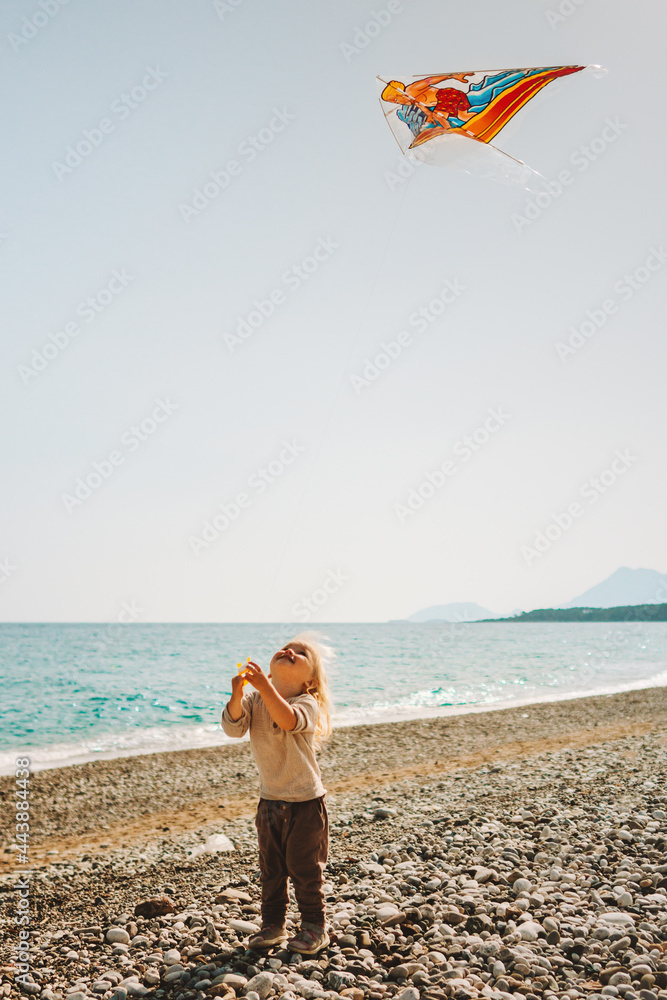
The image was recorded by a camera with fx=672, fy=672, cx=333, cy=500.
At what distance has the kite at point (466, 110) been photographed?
536cm

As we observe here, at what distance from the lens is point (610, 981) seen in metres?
3.46

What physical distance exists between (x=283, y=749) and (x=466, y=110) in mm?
5088

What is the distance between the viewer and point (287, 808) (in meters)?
3.85

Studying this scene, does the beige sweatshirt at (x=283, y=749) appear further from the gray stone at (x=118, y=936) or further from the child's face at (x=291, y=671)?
the gray stone at (x=118, y=936)

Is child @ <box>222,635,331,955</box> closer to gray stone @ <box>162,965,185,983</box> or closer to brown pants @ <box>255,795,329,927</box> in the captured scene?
brown pants @ <box>255,795,329,927</box>

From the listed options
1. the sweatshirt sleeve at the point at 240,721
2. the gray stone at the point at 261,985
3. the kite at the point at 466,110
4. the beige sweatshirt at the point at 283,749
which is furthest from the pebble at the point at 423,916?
the kite at the point at 466,110

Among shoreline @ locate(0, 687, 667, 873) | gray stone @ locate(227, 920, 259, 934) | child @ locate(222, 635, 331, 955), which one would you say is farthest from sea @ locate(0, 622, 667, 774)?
gray stone @ locate(227, 920, 259, 934)

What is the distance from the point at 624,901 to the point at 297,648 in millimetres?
2789

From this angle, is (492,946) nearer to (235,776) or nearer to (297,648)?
(297,648)

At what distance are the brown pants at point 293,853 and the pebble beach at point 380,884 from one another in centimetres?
26

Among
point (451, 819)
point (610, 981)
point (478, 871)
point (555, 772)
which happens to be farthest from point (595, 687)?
point (610, 981)

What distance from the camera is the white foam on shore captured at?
12.8 meters

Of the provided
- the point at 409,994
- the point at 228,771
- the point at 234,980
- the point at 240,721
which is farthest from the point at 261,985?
the point at 228,771

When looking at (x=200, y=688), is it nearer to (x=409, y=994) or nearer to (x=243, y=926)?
(x=243, y=926)
